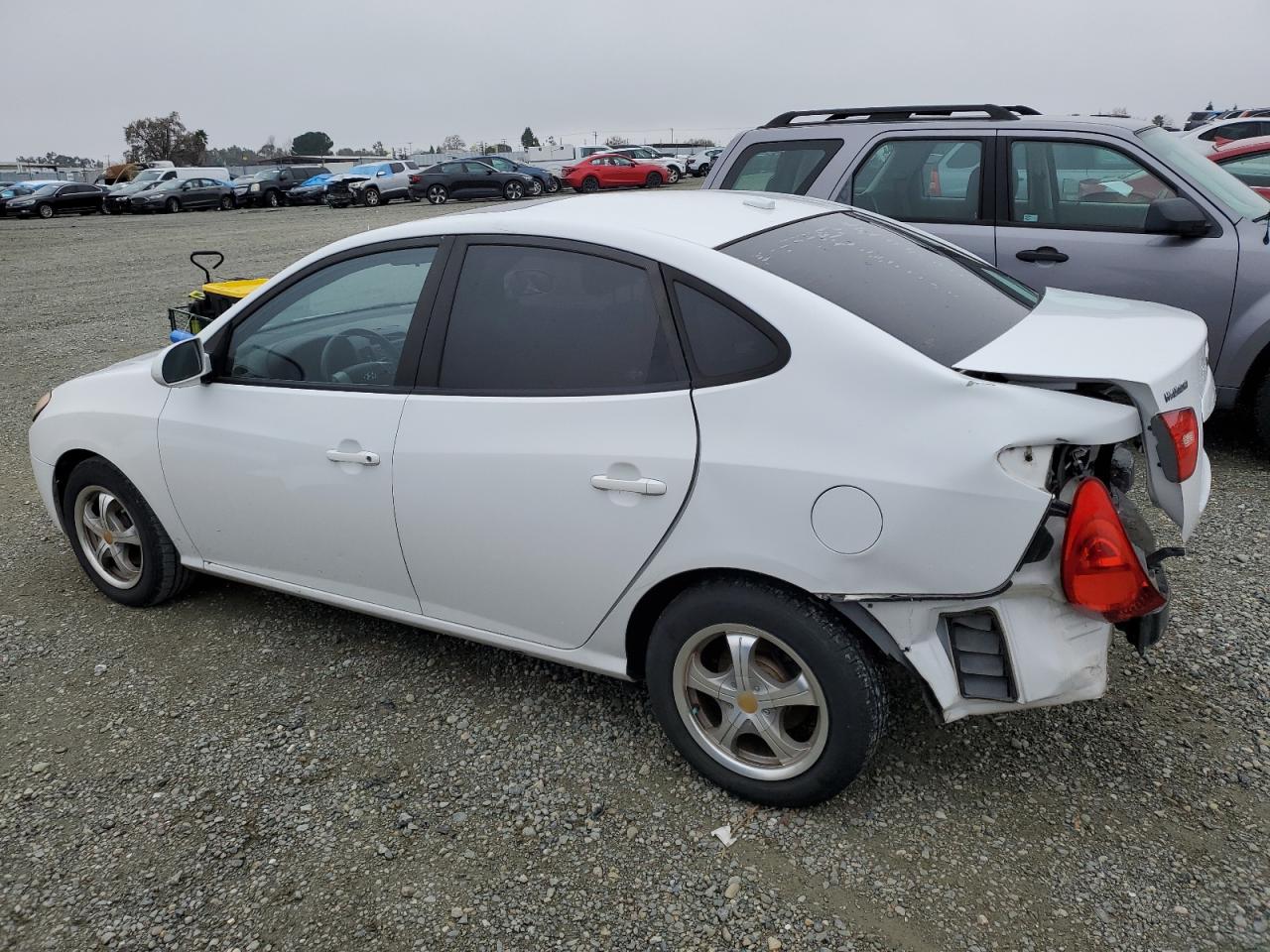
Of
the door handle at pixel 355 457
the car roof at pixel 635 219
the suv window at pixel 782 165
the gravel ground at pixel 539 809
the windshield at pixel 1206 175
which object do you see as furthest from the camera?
the suv window at pixel 782 165

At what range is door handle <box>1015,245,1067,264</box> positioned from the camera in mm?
5246

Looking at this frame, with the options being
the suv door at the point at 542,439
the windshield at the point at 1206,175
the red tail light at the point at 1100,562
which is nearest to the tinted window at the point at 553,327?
the suv door at the point at 542,439

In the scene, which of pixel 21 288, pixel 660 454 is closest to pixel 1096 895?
pixel 660 454

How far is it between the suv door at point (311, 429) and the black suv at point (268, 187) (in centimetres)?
3503

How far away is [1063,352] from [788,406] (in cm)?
72

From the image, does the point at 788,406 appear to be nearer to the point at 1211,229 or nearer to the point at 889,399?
the point at 889,399

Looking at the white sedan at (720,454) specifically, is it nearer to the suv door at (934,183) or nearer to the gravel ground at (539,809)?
the gravel ground at (539,809)

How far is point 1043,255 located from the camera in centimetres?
528

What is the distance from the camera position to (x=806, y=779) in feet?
8.66

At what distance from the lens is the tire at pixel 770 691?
2.48 m

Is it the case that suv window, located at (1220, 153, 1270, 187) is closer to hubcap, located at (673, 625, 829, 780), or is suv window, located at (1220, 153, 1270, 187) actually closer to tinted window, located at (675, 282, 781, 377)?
tinted window, located at (675, 282, 781, 377)

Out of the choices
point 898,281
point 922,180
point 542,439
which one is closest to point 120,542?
point 542,439

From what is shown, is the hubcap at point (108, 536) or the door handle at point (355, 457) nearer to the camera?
the door handle at point (355, 457)

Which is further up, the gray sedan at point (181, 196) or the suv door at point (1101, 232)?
the suv door at point (1101, 232)
